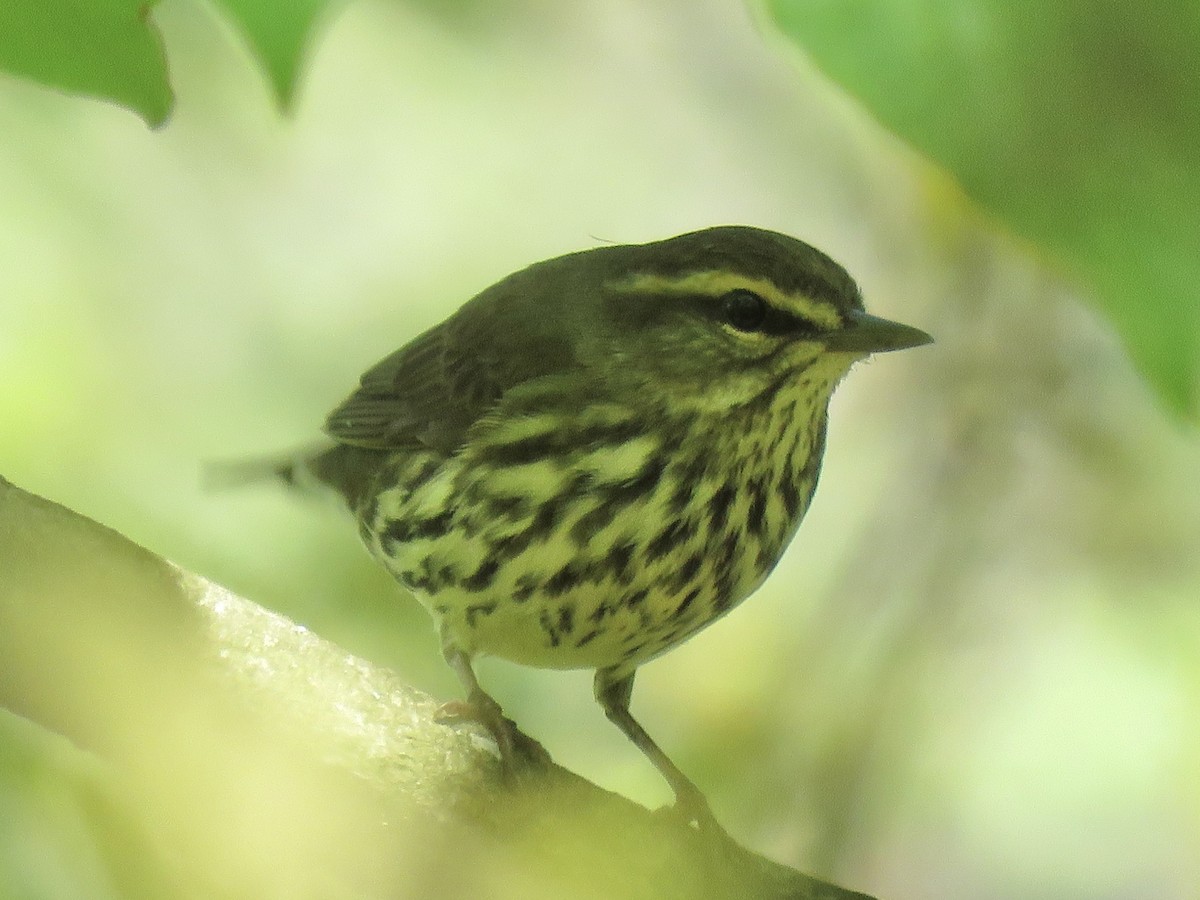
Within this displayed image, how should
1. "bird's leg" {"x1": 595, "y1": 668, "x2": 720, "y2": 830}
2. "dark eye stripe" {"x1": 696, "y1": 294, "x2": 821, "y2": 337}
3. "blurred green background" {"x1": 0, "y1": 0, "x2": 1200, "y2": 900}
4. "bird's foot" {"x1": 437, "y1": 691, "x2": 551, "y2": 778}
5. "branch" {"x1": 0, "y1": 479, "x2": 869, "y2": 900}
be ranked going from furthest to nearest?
"blurred green background" {"x1": 0, "y1": 0, "x2": 1200, "y2": 900}
"bird's leg" {"x1": 595, "y1": 668, "x2": 720, "y2": 830}
"dark eye stripe" {"x1": 696, "y1": 294, "x2": 821, "y2": 337}
"bird's foot" {"x1": 437, "y1": 691, "x2": 551, "y2": 778}
"branch" {"x1": 0, "y1": 479, "x2": 869, "y2": 900}

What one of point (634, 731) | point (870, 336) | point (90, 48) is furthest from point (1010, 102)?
point (634, 731)

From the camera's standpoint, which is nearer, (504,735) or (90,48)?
(90,48)

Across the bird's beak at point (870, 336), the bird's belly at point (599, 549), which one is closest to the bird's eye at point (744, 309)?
the bird's beak at point (870, 336)

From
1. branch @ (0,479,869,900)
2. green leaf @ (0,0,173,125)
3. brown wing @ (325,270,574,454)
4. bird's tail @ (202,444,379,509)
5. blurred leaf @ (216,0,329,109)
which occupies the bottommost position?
branch @ (0,479,869,900)

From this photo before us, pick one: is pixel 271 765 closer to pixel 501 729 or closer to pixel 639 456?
pixel 501 729

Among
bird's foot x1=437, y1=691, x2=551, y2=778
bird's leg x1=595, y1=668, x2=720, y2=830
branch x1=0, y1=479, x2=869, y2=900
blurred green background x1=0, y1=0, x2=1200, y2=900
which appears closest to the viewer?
branch x1=0, y1=479, x2=869, y2=900

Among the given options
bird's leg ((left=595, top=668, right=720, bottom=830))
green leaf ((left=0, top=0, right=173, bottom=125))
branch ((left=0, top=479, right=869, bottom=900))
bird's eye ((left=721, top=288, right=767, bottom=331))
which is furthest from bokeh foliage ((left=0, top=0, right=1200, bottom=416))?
bird's leg ((left=595, top=668, right=720, bottom=830))

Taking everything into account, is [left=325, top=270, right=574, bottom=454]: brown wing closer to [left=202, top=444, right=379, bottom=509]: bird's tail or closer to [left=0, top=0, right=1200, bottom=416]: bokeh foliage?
[left=202, top=444, right=379, bottom=509]: bird's tail
